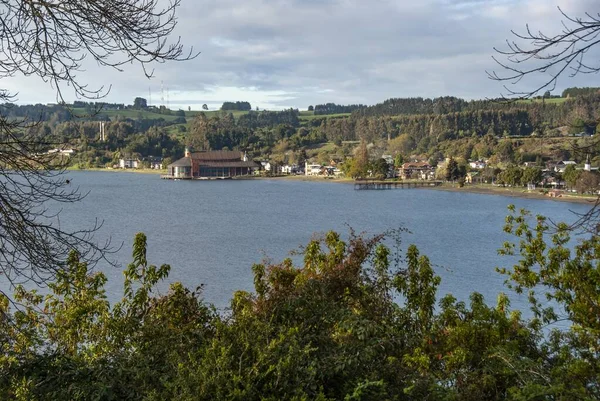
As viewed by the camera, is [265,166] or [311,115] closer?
[265,166]

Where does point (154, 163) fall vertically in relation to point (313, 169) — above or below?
above

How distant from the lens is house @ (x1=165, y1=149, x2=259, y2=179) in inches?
Result: 3900

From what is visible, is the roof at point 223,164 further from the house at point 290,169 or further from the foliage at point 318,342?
the foliage at point 318,342

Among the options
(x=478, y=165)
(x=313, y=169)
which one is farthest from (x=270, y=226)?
(x=313, y=169)

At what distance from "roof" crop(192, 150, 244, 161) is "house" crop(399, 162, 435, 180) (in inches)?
1058

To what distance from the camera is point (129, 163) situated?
10912 centimetres

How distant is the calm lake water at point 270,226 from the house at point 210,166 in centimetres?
2948

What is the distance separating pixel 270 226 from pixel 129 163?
253 feet

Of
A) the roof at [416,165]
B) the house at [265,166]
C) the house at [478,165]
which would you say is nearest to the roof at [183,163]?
the house at [265,166]

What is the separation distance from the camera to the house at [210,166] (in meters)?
99.1

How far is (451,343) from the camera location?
5691 mm

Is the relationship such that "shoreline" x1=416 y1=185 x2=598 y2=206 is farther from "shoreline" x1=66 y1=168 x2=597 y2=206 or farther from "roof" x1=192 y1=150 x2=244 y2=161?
"roof" x1=192 y1=150 x2=244 y2=161

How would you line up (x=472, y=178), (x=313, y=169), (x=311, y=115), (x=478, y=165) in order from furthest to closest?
(x=311, y=115) → (x=313, y=169) → (x=478, y=165) → (x=472, y=178)

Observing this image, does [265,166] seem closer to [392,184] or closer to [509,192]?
[392,184]
